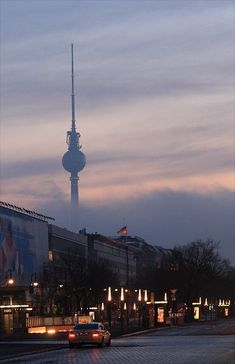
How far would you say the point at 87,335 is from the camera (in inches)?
2421

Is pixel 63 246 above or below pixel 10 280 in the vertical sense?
above

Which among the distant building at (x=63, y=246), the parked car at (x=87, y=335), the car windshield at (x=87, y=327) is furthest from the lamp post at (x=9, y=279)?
the car windshield at (x=87, y=327)

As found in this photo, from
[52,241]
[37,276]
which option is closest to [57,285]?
[37,276]

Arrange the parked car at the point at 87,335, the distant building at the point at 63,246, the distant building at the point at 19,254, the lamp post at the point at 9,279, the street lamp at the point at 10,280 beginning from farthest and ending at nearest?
1. the distant building at the point at 63,246
2. the lamp post at the point at 9,279
3. the street lamp at the point at 10,280
4. the distant building at the point at 19,254
5. the parked car at the point at 87,335

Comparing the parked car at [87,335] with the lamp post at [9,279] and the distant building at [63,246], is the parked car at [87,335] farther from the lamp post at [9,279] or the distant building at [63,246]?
the distant building at [63,246]

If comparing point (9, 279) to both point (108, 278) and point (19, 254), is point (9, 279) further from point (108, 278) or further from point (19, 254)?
point (108, 278)

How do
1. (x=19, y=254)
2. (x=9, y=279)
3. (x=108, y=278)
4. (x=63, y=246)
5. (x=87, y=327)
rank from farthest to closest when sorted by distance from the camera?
(x=63, y=246) → (x=108, y=278) → (x=19, y=254) → (x=9, y=279) → (x=87, y=327)

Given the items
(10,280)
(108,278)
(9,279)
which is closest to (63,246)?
(108,278)

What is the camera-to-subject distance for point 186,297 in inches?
6806

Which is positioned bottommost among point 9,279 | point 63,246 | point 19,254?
point 9,279

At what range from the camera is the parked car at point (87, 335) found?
201 ft

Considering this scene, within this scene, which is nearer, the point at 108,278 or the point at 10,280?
the point at 10,280

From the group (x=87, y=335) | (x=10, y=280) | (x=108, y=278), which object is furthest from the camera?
(x=108, y=278)

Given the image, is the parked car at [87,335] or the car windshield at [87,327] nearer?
the car windshield at [87,327]
